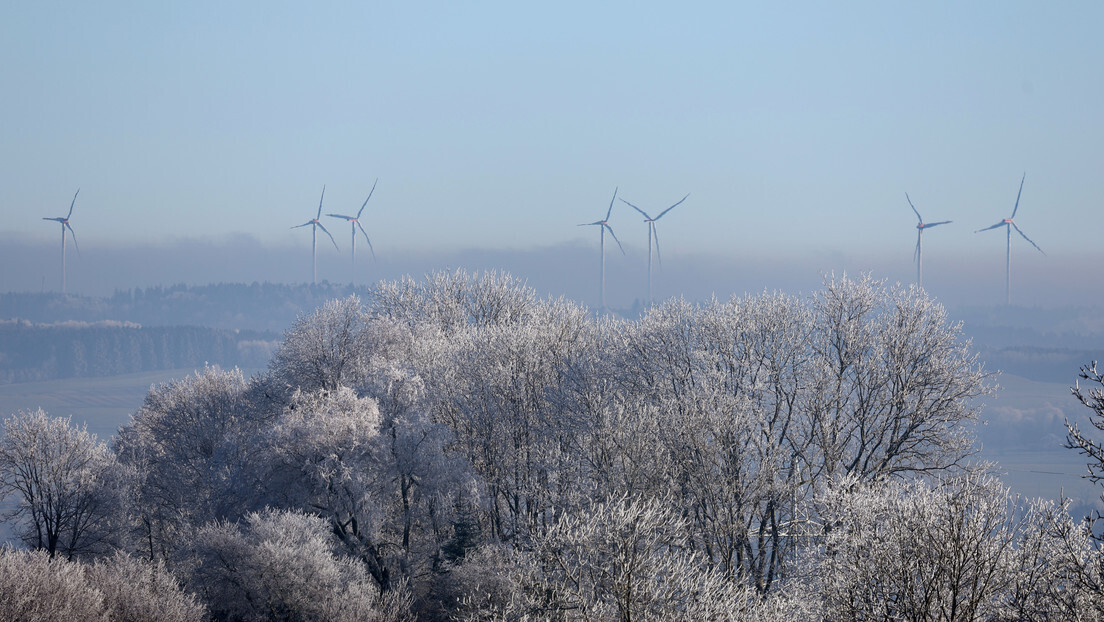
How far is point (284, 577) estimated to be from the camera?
3319 cm

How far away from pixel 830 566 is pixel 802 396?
670 inches

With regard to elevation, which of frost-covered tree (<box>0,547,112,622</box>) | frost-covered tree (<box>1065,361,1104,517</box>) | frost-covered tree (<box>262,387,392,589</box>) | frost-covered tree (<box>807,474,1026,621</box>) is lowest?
frost-covered tree (<box>0,547,112,622</box>)

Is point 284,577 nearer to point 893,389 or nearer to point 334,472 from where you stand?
point 334,472

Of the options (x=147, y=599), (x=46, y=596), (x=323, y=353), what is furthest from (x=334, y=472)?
(x=323, y=353)

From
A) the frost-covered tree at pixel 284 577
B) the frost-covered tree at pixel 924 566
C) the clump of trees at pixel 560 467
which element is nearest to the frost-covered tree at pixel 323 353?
the clump of trees at pixel 560 467

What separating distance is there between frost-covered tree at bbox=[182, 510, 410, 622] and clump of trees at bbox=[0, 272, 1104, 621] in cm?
8

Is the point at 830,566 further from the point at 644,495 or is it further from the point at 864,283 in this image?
the point at 864,283

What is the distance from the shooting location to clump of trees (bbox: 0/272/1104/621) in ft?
98.2

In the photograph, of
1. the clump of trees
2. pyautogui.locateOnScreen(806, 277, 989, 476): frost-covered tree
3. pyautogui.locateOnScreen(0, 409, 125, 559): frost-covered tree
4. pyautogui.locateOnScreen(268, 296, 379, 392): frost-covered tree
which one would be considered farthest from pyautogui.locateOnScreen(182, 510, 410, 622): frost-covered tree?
pyautogui.locateOnScreen(806, 277, 989, 476): frost-covered tree

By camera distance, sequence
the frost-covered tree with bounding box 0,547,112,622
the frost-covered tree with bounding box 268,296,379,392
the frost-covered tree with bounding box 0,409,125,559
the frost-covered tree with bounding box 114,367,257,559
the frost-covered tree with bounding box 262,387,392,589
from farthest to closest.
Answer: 1. the frost-covered tree with bounding box 268,296,379,392
2. the frost-covered tree with bounding box 0,409,125,559
3. the frost-covered tree with bounding box 114,367,257,559
4. the frost-covered tree with bounding box 262,387,392,589
5. the frost-covered tree with bounding box 0,547,112,622

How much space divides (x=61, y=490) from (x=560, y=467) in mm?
28193

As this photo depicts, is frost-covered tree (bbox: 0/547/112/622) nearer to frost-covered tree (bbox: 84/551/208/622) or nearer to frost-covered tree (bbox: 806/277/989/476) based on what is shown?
frost-covered tree (bbox: 84/551/208/622)

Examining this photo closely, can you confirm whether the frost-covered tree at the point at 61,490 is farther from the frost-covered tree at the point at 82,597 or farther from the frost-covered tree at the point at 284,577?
the frost-covered tree at the point at 284,577

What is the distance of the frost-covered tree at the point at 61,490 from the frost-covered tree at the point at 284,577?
16249mm
